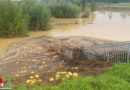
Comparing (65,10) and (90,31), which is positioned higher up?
(65,10)

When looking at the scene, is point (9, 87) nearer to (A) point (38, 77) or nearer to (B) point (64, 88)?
(A) point (38, 77)

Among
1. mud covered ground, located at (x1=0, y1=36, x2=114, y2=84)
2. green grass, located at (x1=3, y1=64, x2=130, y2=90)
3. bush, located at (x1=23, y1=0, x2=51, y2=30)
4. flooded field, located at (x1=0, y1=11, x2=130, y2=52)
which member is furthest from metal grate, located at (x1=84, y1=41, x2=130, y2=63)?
bush, located at (x1=23, y1=0, x2=51, y2=30)

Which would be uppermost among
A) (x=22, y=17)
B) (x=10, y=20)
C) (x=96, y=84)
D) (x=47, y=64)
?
(x=22, y=17)

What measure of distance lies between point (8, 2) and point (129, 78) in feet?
29.6

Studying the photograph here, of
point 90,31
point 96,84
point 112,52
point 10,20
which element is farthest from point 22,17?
point 96,84

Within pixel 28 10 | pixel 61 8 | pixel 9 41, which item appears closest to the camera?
pixel 9 41

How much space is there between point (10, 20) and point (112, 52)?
23.7ft

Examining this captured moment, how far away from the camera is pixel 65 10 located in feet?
72.6

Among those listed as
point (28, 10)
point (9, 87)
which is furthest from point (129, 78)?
point (28, 10)

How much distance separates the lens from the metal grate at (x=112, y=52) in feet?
17.1

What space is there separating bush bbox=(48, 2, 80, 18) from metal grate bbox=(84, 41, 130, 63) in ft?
54.3

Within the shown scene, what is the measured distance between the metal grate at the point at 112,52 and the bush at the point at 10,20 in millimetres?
6307

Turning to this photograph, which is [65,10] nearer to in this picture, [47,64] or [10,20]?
[10,20]

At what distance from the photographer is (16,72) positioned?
4.98 m
